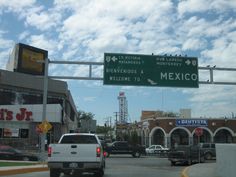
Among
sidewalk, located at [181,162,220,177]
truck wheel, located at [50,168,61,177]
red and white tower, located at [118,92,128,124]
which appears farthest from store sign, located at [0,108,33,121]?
red and white tower, located at [118,92,128,124]

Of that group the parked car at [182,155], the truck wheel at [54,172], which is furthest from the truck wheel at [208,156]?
the truck wheel at [54,172]

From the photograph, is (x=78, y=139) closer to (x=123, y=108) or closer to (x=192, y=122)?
(x=192, y=122)

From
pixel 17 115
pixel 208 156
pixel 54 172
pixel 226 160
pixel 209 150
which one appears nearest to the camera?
pixel 226 160

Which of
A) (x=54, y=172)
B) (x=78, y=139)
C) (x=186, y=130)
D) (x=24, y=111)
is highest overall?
(x=24, y=111)

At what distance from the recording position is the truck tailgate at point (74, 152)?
18594mm

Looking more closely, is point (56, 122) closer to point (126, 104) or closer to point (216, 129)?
point (216, 129)

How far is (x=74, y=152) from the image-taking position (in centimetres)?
1862

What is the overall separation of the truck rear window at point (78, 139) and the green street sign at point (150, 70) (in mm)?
11373

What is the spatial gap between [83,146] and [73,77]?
1178cm

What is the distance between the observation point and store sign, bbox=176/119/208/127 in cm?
7712

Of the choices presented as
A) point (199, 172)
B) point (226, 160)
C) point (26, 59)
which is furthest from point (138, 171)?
point (26, 59)

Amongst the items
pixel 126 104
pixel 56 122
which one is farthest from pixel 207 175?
pixel 126 104

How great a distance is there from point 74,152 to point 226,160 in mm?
5903

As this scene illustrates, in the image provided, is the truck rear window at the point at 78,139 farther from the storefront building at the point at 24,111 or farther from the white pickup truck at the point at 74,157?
the storefront building at the point at 24,111
